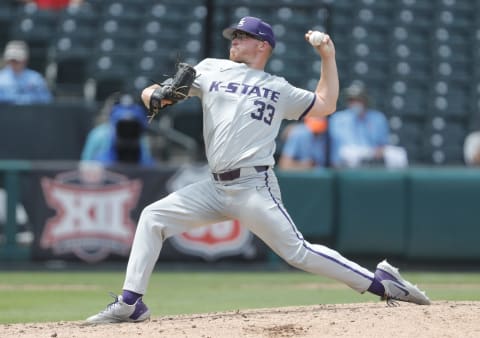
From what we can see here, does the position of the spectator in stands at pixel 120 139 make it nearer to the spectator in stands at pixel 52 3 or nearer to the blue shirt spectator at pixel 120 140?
the blue shirt spectator at pixel 120 140

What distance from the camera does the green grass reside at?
7855mm

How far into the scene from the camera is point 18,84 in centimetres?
1216

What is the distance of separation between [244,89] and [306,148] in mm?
6213

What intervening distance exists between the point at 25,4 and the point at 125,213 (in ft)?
17.4

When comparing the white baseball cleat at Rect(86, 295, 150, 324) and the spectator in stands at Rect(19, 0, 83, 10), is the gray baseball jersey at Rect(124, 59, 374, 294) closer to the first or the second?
the white baseball cleat at Rect(86, 295, 150, 324)

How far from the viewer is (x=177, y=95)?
19.2 feet

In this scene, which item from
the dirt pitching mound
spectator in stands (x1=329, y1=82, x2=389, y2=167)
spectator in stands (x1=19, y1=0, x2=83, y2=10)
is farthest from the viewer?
spectator in stands (x1=19, y1=0, x2=83, y2=10)

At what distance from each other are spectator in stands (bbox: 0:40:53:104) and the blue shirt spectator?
0.84 meters

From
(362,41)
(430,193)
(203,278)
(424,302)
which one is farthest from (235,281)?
(362,41)

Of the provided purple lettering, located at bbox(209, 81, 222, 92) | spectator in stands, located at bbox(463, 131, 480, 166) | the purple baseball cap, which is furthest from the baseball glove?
spectator in stands, located at bbox(463, 131, 480, 166)

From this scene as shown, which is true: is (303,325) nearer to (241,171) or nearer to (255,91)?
(241,171)

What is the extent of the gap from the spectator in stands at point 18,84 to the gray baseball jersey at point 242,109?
20.6 feet

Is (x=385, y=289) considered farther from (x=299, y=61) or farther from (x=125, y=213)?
(x=299, y=61)

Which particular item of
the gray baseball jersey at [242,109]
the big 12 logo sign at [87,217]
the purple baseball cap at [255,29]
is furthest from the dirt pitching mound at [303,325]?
the big 12 logo sign at [87,217]
